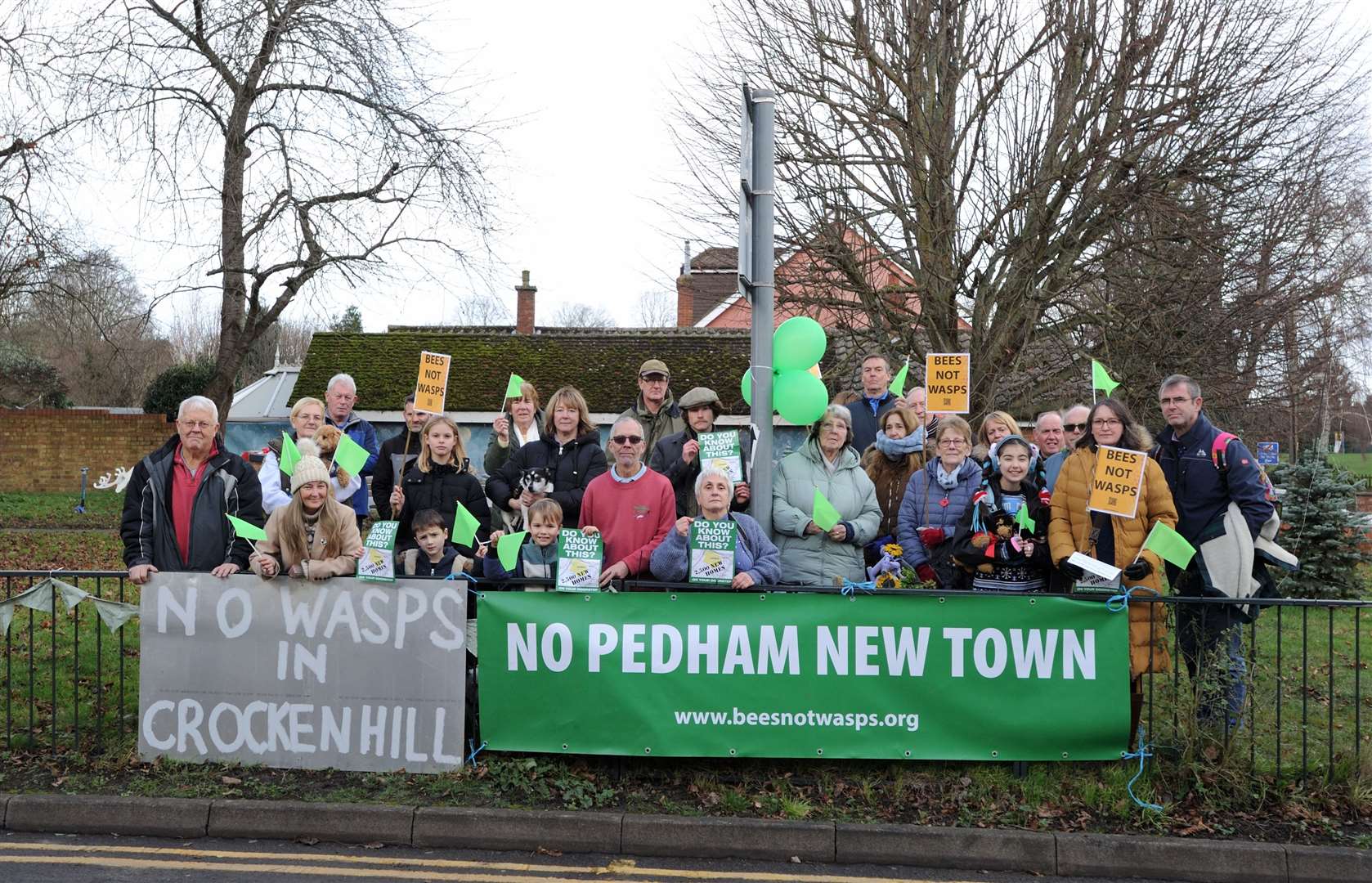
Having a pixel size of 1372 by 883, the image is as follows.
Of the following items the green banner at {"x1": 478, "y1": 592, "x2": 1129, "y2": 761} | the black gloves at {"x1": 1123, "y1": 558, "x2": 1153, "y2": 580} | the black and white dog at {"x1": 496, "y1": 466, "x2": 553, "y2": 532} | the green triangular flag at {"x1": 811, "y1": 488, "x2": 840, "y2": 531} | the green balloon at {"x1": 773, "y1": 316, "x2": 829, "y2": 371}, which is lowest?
the green banner at {"x1": 478, "y1": 592, "x2": 1129, "y2": 761}

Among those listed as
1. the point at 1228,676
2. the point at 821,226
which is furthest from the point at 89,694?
the point at 821,226

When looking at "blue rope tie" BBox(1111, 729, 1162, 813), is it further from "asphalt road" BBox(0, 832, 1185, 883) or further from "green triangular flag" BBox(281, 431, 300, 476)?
"green triangular flag" BBox(281, 431, 300, 476)

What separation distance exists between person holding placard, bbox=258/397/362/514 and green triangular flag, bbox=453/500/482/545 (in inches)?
58.8

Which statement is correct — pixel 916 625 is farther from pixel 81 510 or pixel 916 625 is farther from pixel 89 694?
pixel 81 510

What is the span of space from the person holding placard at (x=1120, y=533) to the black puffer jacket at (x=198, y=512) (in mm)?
4783

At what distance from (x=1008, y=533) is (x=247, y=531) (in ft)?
14.2

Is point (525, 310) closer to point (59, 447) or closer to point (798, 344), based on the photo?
point (59, 447)

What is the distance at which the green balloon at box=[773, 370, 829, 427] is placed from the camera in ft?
21.6

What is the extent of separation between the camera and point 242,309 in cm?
1852

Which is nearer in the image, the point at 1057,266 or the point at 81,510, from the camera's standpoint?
the point at 1057,266

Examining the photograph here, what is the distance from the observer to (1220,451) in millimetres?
6109

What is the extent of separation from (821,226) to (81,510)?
1706cm

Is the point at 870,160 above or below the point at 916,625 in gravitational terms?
above

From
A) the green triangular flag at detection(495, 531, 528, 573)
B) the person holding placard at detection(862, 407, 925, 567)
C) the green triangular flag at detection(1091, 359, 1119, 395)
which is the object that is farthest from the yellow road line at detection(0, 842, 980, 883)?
the green triangular flag at detection(1091, 359, 1119, 395)
